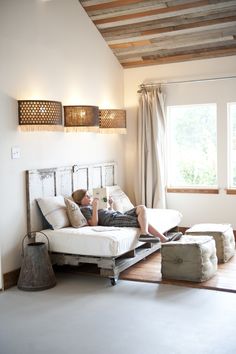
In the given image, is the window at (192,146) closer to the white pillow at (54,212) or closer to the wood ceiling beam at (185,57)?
the wood ceiling beam at (185,57)

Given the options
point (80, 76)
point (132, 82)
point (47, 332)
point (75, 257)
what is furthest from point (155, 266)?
point (132, 82)

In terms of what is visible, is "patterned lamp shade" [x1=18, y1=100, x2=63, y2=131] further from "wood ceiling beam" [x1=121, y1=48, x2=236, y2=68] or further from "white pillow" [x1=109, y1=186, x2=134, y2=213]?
"wood ceiling beam" [x1=121, y1=48, x2=236, y2=68]

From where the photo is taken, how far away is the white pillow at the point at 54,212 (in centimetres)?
510

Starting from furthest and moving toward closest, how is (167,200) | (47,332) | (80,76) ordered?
(167,200) < (80,76) < (47,332)

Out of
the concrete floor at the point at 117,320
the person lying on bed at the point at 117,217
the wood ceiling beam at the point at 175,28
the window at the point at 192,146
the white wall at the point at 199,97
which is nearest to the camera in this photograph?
the concrete floor at the point at 117,320

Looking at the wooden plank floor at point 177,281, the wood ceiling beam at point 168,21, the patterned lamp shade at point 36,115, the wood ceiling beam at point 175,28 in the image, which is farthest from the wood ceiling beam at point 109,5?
the wooden plank floor at point 177,281

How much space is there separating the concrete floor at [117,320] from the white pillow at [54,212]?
635 mm

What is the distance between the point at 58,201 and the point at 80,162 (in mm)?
884

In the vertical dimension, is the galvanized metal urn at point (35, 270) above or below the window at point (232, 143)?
below

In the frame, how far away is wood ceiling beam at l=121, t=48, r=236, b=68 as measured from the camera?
20.8 ft

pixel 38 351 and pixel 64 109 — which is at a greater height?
pixel 64 109

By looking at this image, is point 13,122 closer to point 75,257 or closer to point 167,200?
point 75,257

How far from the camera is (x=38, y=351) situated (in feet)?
10.6

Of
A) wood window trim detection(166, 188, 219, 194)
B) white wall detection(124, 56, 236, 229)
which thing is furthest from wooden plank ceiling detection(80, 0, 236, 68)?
wood window trim detection(166, 188, 219, 194)
